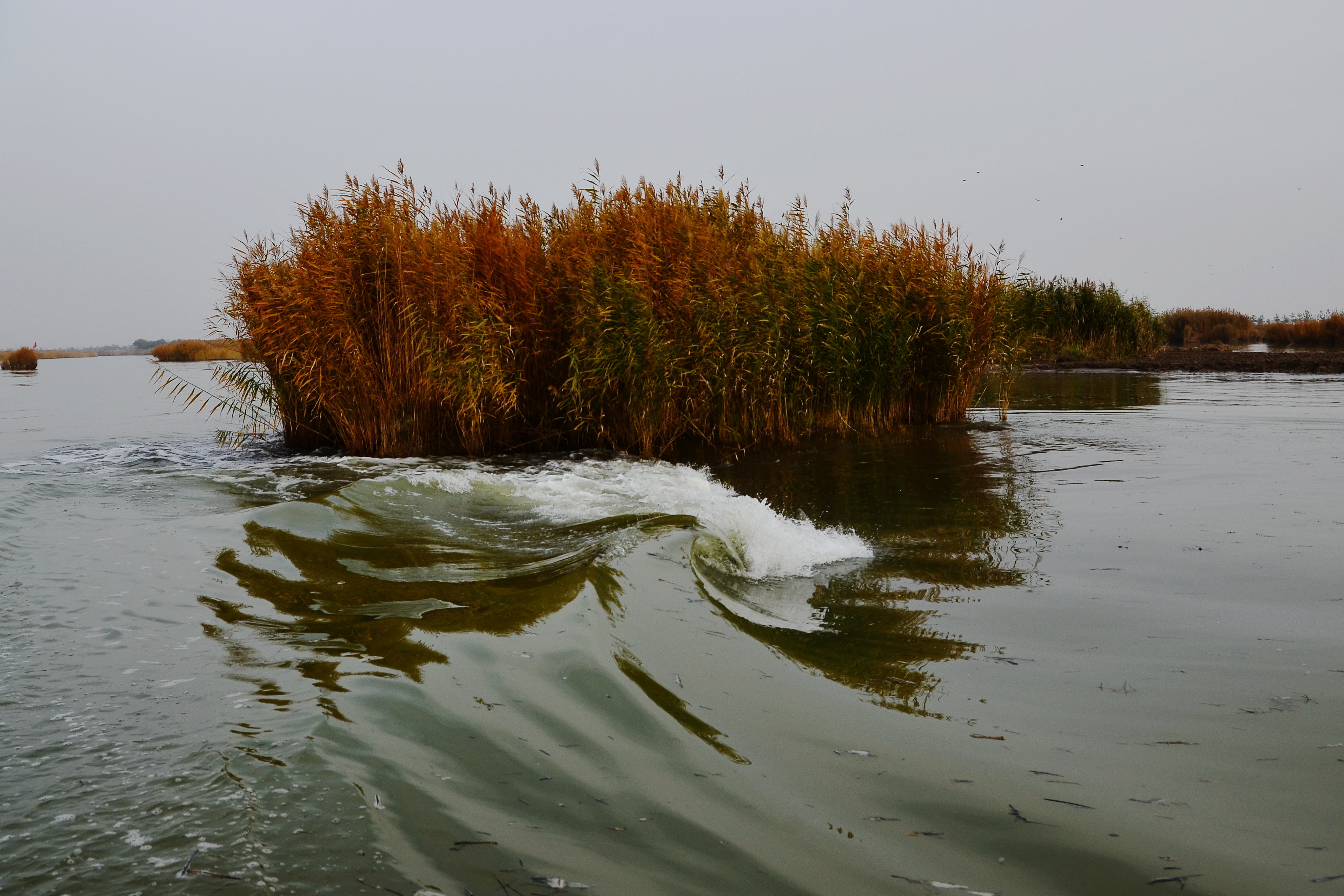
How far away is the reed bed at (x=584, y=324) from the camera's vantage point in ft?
36.8

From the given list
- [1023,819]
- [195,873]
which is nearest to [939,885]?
[1023,819]

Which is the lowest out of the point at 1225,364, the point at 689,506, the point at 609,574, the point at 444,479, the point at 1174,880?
the point at 1174,880

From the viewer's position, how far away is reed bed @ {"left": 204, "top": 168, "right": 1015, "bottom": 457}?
11.2 m

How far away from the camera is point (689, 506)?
7562 millimetres

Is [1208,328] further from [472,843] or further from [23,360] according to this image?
[23,360]

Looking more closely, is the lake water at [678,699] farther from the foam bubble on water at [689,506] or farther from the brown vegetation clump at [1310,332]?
the brown vegetation clump at [1310,332]

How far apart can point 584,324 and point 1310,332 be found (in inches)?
1553

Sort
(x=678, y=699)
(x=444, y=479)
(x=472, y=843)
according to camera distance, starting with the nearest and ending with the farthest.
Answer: (x=472, y=843)
(x=678, y=699)
(x=444, y=479)

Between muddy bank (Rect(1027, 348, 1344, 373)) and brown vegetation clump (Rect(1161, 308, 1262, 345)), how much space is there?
9.21m

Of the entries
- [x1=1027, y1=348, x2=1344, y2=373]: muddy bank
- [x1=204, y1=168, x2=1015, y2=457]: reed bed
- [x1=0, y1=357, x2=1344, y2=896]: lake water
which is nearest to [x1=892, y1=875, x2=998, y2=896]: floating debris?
[x1=0, y1=357, x2=1344, y2=896]: lake water

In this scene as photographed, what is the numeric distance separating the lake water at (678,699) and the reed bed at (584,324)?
4.04 meters

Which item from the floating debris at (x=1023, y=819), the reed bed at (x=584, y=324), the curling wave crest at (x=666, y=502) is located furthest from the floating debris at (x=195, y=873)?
the reed bed at (x=584, y=324)

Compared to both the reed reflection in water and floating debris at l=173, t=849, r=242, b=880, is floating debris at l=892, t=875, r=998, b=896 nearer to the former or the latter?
the reed reflection in water

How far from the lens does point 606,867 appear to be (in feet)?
7.24
